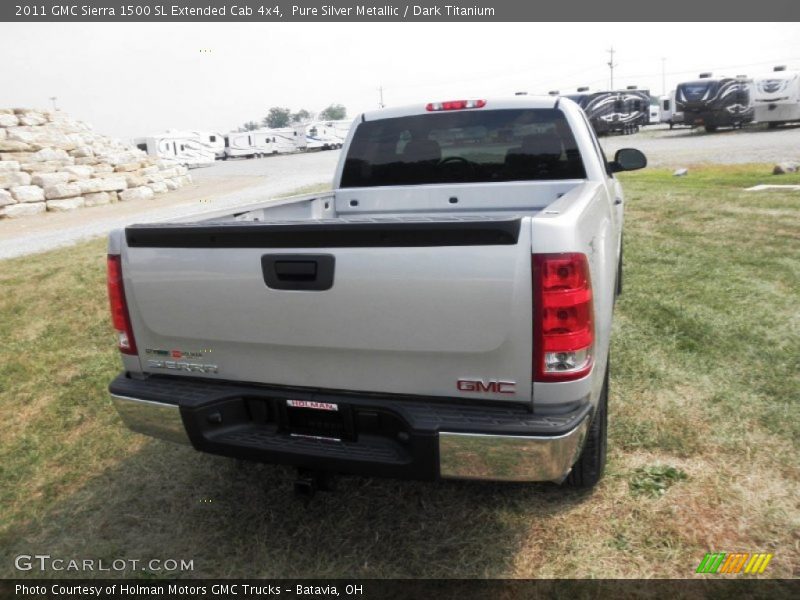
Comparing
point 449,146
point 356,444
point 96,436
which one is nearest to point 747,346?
point 449,146

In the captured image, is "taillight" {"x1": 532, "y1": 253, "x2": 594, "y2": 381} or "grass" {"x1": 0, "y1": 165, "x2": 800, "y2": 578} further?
"grass" {"x1": 0, "y1": 165, "x2": 800, "y2": 578}

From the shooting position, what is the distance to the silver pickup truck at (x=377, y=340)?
2195mm

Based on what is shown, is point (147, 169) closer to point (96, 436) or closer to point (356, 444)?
point (96, 436)

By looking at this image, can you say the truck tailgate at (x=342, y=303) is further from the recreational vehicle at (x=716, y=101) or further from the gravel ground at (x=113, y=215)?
the recreational vehicle at (x=716, y=101)

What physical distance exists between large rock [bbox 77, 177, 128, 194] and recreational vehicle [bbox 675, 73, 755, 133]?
3015 cm

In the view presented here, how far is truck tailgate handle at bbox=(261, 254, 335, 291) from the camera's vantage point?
2396 millimetres

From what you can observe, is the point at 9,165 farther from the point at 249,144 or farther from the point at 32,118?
the point at 249,144

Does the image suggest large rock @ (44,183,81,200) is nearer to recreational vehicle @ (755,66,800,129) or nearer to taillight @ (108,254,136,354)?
→ taillight @ (108,254,136,354)

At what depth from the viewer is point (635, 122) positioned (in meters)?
41.0

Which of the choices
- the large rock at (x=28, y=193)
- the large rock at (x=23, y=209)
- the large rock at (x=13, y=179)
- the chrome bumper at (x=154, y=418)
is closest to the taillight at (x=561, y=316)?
the chrome bumper at (x=154, y=418)

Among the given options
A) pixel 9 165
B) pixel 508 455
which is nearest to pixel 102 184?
pixel 9 165

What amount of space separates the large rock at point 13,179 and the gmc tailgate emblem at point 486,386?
64.0ft

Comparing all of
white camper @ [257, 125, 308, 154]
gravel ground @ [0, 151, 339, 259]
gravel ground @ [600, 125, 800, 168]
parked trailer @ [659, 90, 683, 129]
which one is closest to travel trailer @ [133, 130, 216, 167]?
white camper @ [257, 125, 308, 154]

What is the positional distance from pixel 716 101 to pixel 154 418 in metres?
38.2
